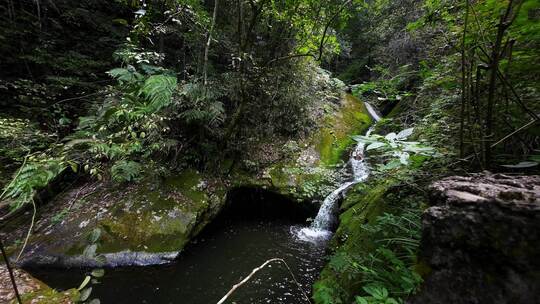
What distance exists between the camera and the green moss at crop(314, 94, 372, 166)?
7.31m

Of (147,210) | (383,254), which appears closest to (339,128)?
(147,210)

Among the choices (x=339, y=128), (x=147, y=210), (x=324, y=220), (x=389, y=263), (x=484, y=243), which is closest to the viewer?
(x=484, y=243)

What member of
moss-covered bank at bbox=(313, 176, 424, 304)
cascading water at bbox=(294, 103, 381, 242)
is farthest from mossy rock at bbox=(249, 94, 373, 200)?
moss-covered bank at bbox=(313, 176, 424, 304)

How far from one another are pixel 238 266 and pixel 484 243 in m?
4.00

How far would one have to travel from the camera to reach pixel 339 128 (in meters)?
8.59

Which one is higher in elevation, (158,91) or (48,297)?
(158,91)

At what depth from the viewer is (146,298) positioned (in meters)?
3.72

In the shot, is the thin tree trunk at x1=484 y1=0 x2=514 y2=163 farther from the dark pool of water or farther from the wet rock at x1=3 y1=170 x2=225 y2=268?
the wet rock at x1=3 y1=170 x2=225 y2=268

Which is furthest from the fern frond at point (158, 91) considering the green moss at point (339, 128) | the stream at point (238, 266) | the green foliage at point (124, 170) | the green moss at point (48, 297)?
the green moss at point (339, 128)

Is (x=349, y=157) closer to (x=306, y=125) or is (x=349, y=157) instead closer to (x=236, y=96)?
(x=306, y=125)

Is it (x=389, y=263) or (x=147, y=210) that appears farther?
(x=147, y=210)

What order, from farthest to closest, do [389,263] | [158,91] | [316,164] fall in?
[316,164]
[158,91]
[389,263]

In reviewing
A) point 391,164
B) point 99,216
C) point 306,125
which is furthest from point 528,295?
point 306,125

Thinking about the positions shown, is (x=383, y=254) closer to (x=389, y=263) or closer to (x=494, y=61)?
(x=389, y=263)
